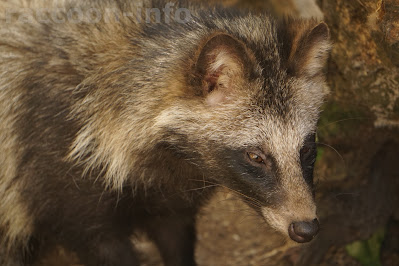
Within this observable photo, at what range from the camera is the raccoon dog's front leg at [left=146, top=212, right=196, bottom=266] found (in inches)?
208

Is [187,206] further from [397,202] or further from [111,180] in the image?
[397,202]

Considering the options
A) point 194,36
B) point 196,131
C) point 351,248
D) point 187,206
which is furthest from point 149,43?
point 351,248

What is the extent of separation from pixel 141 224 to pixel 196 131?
3.42 ft

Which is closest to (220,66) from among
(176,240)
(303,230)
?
(303,230)

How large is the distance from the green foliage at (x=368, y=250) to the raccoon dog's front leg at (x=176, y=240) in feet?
4.86

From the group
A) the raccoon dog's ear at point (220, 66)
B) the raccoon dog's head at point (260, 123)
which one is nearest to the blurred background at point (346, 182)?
the raccoon dog's head at point (260, 123)

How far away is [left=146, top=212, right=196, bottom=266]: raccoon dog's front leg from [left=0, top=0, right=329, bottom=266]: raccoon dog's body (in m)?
0.50

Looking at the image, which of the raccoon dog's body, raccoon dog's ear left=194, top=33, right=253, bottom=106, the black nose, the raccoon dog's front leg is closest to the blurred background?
the raccoon dog's front leg

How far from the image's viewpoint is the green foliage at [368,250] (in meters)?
5.69

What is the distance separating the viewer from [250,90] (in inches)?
159

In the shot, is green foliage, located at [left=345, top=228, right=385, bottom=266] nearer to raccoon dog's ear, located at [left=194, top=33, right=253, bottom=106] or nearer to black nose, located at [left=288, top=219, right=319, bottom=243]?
black nose, located at [left=288, top=219, right=319, bottom=243]

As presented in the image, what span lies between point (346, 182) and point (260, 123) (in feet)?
7.58

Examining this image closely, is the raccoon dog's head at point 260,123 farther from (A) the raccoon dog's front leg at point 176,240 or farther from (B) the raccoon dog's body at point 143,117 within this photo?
A: (A) the raccoon dog's front leg at point 176,240

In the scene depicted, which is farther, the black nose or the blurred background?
the blurred background
